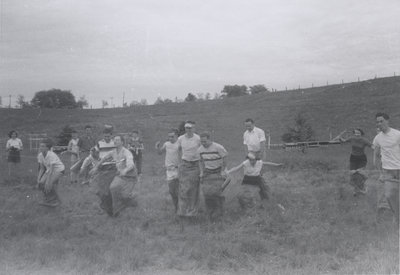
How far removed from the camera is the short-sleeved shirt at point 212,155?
335 inches

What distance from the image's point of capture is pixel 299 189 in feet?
38.0

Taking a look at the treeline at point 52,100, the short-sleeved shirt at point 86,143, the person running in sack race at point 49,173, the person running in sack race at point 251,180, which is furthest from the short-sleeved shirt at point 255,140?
the treeline at point 52,100

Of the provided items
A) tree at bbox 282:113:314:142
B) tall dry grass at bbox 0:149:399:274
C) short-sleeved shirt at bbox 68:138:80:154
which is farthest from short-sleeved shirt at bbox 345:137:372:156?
tree at bbox 282:113:314:142

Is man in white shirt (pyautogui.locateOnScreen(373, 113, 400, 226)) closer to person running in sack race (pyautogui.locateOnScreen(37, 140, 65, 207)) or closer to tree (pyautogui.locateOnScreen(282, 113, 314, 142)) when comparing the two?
person running in sack race (pyautogui.locateOnScreen(37, 140, 65, 207))

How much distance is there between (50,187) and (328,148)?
24230 millimetres

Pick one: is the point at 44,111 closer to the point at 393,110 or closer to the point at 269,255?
the point at 393,110

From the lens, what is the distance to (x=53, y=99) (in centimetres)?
9081

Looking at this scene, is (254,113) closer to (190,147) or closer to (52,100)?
(190,147)

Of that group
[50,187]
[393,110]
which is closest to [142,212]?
[50,187]

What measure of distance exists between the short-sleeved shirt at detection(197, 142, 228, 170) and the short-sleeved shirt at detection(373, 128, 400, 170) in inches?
118

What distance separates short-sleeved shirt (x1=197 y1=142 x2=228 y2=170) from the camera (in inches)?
335

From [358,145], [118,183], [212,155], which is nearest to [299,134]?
[358,145]

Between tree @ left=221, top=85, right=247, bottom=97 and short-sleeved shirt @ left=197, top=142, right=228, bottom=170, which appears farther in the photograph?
tree @ left=221, top=85, right=247, bottom=97

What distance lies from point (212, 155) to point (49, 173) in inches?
147
